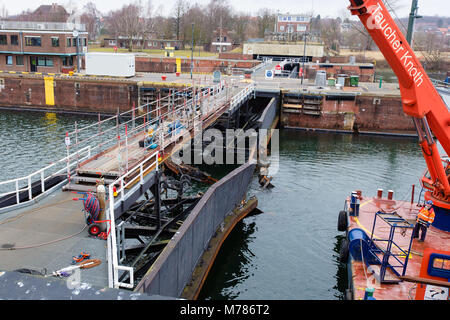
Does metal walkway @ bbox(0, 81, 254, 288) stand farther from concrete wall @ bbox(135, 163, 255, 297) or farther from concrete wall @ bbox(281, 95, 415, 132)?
concrete wall @ bbox(281, 95, 415, 132)

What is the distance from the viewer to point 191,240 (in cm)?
1380

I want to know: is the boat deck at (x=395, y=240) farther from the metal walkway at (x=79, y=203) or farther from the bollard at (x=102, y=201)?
the bollard at (x=102, y=201)

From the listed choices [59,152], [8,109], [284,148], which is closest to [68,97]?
[8,109]

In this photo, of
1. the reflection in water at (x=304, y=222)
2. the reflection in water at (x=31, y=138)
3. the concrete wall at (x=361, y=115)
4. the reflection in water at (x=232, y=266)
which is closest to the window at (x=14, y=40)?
the reflection in water at (x=31, y=138)

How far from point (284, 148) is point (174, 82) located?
52.5 feet

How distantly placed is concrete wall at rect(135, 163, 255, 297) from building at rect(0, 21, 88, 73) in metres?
40.7

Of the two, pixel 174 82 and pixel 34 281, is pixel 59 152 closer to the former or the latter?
pixel 174 82

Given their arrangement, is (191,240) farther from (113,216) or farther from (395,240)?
(395,240)

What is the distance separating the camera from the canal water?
1641 centimetres

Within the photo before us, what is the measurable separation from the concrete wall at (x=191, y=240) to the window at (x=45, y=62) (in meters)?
42.3

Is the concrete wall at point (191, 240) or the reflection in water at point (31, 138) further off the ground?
the concrete wall at point (191, 240)

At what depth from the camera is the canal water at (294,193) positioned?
646 inches

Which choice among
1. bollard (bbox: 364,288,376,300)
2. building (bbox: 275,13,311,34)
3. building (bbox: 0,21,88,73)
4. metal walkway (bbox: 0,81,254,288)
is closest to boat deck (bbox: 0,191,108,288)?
metal walkway (bbox: 0,81,254,288)

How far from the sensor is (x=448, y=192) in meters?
15.8
